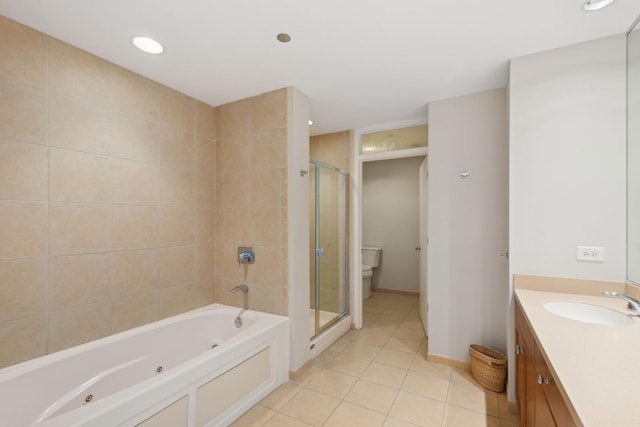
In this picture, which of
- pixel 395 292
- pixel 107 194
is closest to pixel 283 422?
pixel 107 194

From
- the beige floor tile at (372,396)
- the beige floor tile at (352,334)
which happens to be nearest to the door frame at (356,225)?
the beige floor tile at (352,334)

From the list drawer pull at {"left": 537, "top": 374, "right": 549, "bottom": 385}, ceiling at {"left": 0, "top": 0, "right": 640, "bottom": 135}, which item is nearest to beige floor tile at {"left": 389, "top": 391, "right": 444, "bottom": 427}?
drawer pull at {"left": 537, "top": 374, "right": 549, "bottom": 385}

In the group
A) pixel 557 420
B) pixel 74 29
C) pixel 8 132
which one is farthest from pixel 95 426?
pixel 74 29

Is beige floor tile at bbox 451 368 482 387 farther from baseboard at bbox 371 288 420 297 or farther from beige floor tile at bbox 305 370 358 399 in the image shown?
baseboard at bbox 371 288 420 297

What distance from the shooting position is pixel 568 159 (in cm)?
173

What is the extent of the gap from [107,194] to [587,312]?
307 cm

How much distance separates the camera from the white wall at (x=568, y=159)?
5.39ft

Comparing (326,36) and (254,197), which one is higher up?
(326,36)

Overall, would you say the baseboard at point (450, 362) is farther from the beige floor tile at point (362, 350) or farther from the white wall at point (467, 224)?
the beige floor tile at point (362, 350)

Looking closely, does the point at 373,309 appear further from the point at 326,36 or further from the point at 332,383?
the point at 326,36

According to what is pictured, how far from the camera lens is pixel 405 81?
7.34 feet

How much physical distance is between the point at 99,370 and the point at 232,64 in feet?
7.41

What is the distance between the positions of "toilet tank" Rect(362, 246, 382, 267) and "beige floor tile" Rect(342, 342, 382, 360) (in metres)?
1.91

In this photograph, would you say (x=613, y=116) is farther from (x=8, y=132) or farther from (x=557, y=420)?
(x=8, y=132)
